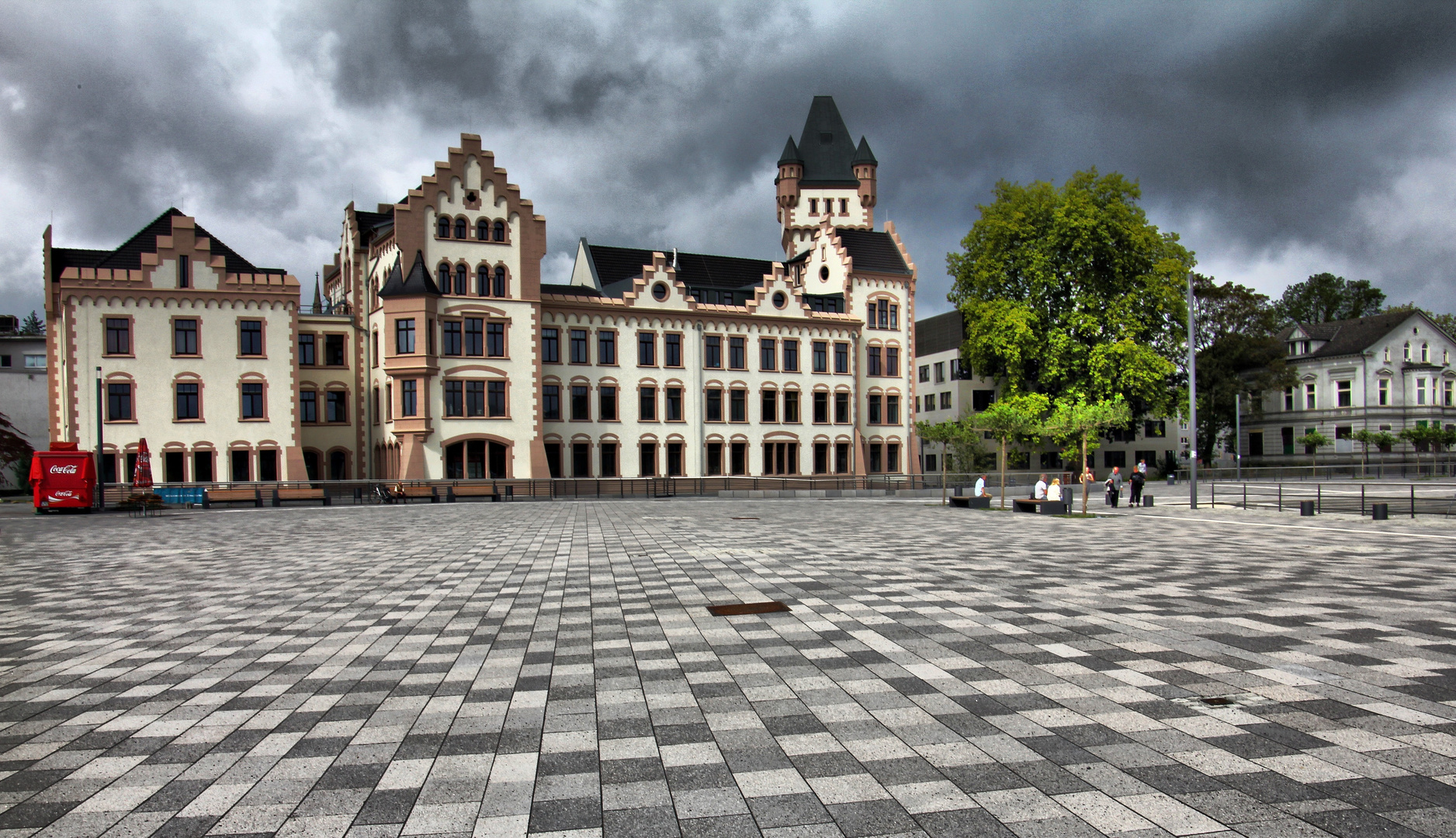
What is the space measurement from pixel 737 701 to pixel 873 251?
55.2m

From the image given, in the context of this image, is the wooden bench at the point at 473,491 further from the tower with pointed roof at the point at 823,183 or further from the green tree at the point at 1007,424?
the tower with pointed roof at the point at 823,183

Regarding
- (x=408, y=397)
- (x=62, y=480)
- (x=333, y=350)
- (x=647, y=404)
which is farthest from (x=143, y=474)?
(x=647, y=404)

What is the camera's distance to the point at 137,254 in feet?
143

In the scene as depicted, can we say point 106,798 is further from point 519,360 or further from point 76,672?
point 519,360

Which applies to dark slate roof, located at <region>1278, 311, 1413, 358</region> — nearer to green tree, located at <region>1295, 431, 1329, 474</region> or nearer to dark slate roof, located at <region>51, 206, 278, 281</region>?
green tree, located at <region>1295, 431, 1329, 474</region>

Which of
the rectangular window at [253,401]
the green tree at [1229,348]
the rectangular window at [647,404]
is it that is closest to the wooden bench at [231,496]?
the rectangular window at [253,401]

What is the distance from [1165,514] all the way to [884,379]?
100 ft

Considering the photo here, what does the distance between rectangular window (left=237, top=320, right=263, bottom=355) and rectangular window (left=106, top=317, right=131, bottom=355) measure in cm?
479

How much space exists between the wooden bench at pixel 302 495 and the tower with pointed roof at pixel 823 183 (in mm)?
47938

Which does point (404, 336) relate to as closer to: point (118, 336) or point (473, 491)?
point (473, 491)

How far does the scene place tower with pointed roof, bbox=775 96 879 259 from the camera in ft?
252

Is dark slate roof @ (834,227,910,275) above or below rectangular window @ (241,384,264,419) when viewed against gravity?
above

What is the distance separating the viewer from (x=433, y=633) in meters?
8.73

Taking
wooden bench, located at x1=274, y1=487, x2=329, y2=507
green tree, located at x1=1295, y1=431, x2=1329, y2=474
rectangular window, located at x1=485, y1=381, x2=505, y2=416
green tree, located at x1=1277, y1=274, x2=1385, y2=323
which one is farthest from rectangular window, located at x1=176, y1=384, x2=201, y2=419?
green tree, located at x1=1277, y1=274, x2=1385, y2=323
